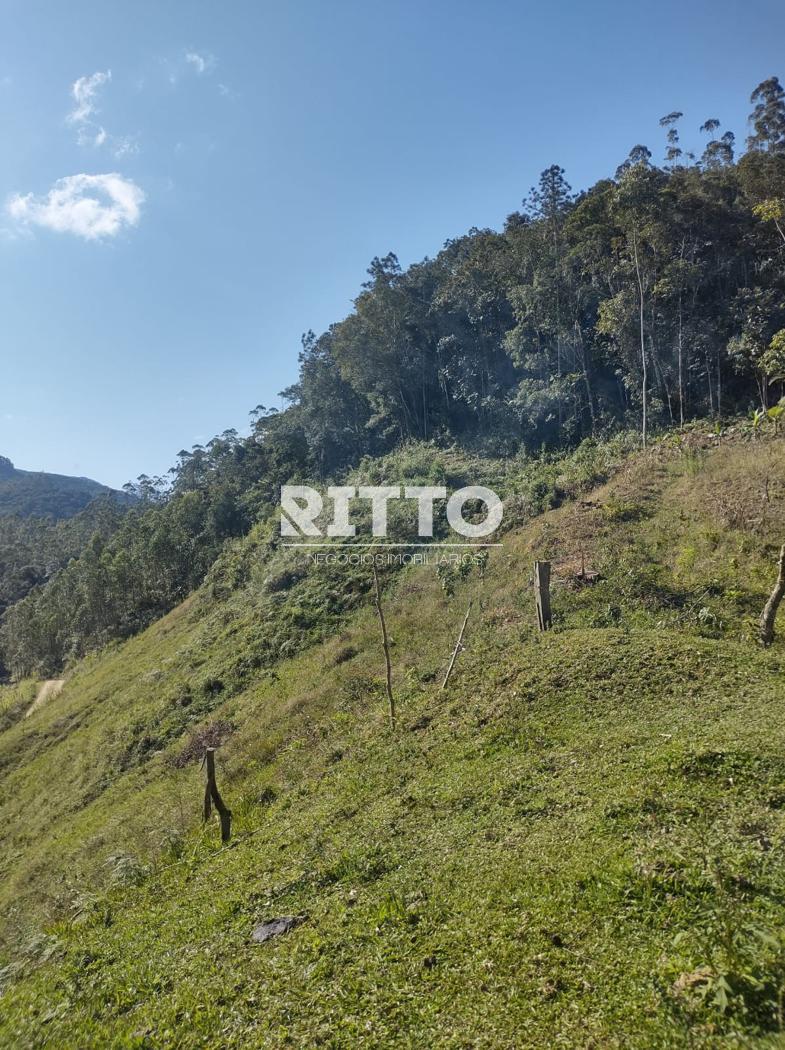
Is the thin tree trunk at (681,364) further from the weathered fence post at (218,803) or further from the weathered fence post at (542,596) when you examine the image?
the weathered fence post at (218,803)

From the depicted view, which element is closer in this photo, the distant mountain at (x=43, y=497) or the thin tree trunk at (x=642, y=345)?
the thin tree trunk at (x=642, y=345)

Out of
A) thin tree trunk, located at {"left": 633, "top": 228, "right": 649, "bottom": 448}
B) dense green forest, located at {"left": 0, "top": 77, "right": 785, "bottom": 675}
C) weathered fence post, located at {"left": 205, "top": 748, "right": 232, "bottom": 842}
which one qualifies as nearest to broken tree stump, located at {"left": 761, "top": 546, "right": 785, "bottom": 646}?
weathered fence post, located at {"left": 205, "top": 748, "right": 232, "bottom": 842}

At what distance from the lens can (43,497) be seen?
131250mm

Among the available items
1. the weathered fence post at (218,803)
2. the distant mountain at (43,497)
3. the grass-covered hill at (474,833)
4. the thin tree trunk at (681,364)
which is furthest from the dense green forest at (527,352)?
the distant mountain at (43,497)

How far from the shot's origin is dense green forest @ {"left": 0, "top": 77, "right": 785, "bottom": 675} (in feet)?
84.6

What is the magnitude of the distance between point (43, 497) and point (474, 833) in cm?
15042

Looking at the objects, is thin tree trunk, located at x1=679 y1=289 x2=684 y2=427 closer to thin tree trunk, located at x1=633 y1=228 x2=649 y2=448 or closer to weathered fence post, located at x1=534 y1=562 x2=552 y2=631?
thin tree trunk, located at x1=633 y1=228 x2=649 y2=448

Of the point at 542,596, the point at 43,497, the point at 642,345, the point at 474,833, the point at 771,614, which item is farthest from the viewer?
the point at 43,497

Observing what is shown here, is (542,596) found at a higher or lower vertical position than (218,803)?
higher

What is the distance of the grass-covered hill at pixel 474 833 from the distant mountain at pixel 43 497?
116397 millimetres

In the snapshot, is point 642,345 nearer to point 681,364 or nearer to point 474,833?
point 681,364

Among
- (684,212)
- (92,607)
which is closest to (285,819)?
(684,212)

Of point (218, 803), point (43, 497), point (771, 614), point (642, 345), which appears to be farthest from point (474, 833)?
point (43, 497)

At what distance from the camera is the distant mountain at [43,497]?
124 metres
